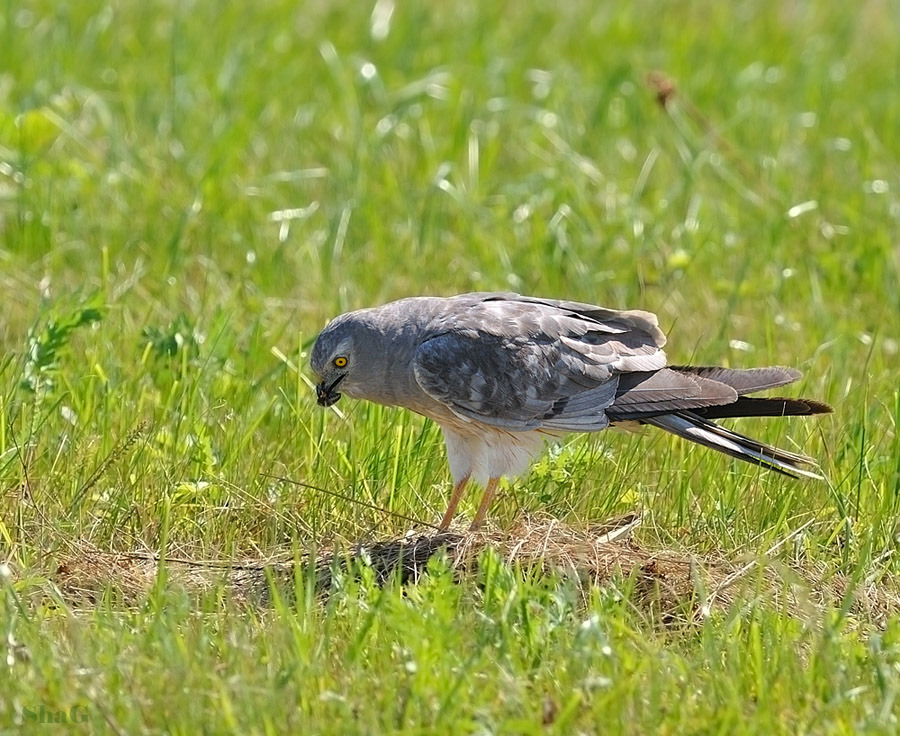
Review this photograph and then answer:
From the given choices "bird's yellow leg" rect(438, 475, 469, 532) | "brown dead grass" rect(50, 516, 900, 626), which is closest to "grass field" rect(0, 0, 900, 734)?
"brown dead grass" rect(50, 516, 900, 626)

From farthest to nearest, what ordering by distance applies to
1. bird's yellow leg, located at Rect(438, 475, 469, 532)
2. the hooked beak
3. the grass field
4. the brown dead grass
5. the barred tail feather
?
the hooked beak < bird's yellow leg, located at Rect(438, 475, 469, 532) < the barred tail feather < the brown dead grass < the grass field

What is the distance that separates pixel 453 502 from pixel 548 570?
50cm

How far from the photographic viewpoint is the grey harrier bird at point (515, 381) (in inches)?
193

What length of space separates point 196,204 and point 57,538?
3.01 m

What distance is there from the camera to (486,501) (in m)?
5.05

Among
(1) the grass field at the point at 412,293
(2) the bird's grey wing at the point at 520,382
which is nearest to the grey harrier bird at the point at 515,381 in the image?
(2) the bird's grey wing at the point at 520,382

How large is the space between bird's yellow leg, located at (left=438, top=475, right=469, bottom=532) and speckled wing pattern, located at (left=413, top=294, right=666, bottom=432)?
0.89ft

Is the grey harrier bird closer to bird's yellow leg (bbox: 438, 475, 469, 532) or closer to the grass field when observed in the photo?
bird's yellow leg (bbox: 438, 475, 469, 532)

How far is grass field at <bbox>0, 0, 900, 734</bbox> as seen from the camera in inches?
147

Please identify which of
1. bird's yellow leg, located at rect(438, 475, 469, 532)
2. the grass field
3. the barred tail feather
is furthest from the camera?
bird's yellow leg, located at rect(438, 475, 469, 532)

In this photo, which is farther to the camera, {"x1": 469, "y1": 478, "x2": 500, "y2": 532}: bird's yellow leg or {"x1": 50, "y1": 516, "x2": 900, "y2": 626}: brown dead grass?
{"x1": 469, "y1": 478, "x2": 500, "y2": 532}: bird's yellow leg

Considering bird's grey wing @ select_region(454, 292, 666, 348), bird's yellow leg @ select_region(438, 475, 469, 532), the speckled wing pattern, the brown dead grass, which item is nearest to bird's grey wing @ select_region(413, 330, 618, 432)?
the speckled wing pattern

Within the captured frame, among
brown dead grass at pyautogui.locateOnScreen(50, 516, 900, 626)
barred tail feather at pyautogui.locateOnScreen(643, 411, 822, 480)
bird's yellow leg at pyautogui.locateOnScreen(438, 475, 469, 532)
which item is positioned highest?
barred tail feather at pyautogui.locateOnScreen(643, 411, 822, 480)

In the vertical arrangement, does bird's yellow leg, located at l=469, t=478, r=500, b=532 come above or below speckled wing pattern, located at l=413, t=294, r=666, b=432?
below
